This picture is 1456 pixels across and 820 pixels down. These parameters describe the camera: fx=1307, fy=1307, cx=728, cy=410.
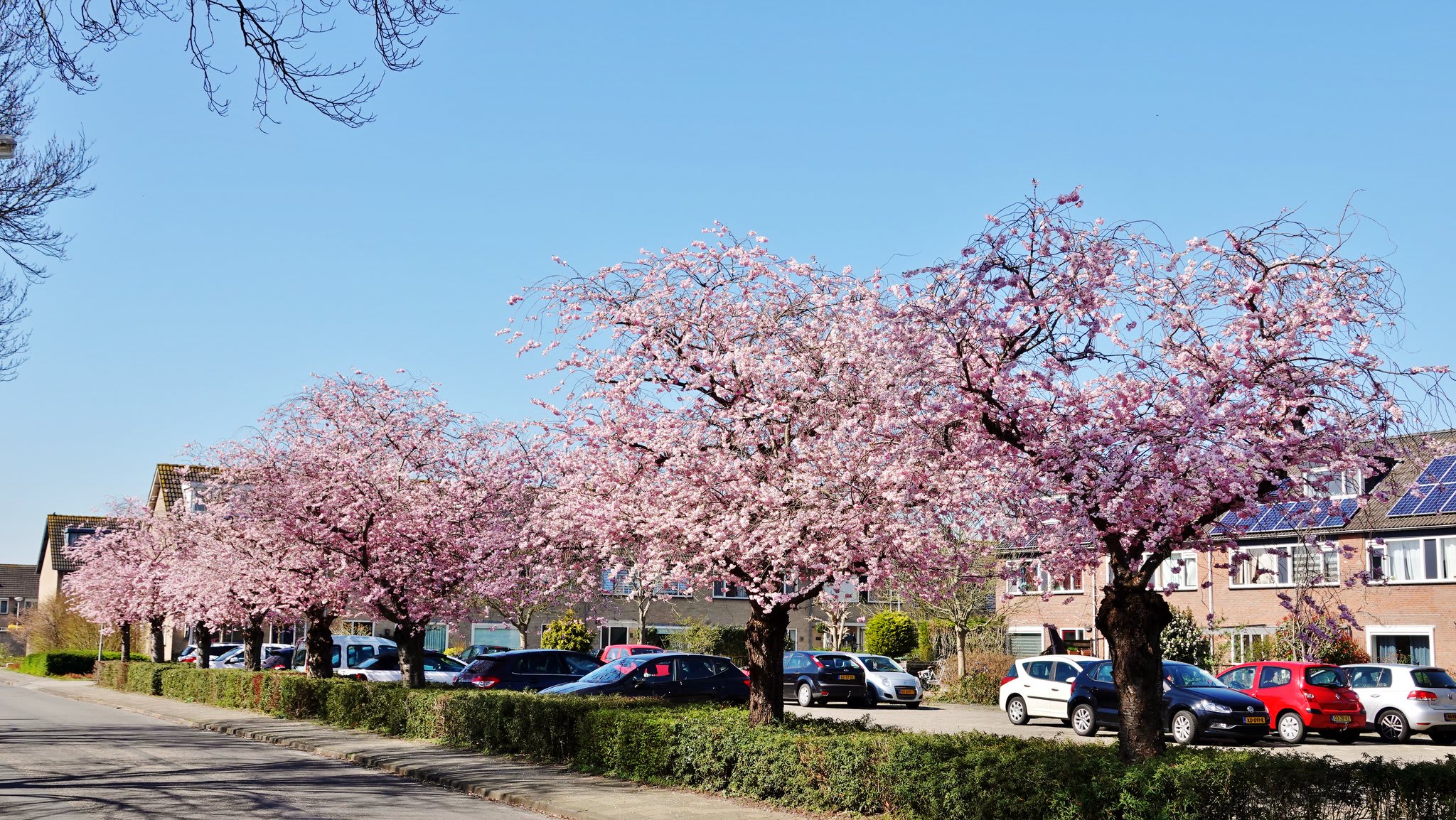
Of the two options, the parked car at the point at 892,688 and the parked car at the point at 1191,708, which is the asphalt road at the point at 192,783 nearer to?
the parked car at the point at 1191,708

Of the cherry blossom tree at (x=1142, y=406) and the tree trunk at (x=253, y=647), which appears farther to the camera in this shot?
the tree trunk at (x=253, y=647)

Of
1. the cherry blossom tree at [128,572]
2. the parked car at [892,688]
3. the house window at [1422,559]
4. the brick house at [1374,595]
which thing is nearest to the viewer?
the parked car at [892,688]

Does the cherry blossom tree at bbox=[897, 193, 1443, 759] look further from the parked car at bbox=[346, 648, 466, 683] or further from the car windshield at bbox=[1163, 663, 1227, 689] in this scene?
the parked car at bbox=[346, 648, 466, 683]

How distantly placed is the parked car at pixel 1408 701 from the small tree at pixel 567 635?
94.8 ft

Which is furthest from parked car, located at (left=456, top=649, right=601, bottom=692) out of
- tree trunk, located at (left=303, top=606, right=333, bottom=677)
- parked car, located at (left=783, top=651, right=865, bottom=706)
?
parked car, located at (left=783, top=651, right=865, bottom=706)

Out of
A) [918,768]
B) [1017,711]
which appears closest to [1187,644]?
[1017,711]

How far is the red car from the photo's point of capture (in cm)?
2461

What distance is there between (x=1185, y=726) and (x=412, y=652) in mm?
13978

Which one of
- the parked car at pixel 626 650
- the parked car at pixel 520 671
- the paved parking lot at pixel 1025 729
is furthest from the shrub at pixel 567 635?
the parked car at pixel 520 671

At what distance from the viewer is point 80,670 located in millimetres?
55344

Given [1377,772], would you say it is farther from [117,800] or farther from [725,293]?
[117,800]

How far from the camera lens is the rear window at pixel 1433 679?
25.4m

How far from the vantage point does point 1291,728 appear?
24891 millimetres

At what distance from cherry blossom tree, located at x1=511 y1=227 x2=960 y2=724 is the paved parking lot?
4.54 m
